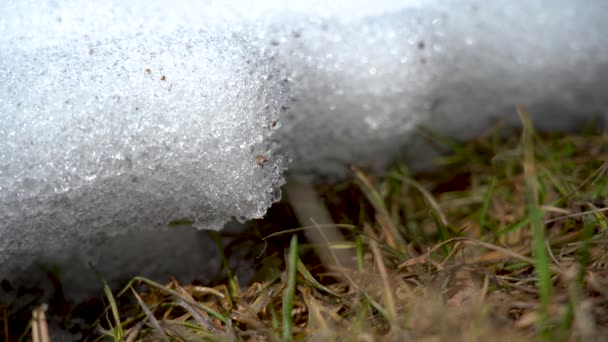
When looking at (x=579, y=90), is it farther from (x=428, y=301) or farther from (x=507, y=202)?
(x=428, y=301)

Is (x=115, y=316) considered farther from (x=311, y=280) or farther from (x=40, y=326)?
(x=311, y=280)

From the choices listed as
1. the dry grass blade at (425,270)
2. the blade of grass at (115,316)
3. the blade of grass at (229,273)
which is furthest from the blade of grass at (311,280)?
the blade of grass at (115,316)

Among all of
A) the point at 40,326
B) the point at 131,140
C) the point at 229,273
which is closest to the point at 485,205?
the point at 229,273

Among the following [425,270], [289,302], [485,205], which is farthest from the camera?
[485,205]

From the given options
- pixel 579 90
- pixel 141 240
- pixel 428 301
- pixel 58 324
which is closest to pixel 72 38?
pixel 141 240

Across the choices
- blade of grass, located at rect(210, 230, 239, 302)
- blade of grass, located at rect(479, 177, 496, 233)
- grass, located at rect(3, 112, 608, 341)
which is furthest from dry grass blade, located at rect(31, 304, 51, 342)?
blade of grass, located at rect(479, 177, 496, 233)

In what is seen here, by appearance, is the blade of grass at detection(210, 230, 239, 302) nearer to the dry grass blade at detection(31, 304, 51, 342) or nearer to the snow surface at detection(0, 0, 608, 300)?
the snow surface at detection(0, 0, 608, 300)

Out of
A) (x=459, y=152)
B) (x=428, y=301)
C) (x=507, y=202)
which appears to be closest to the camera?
(x=428, y=301)
